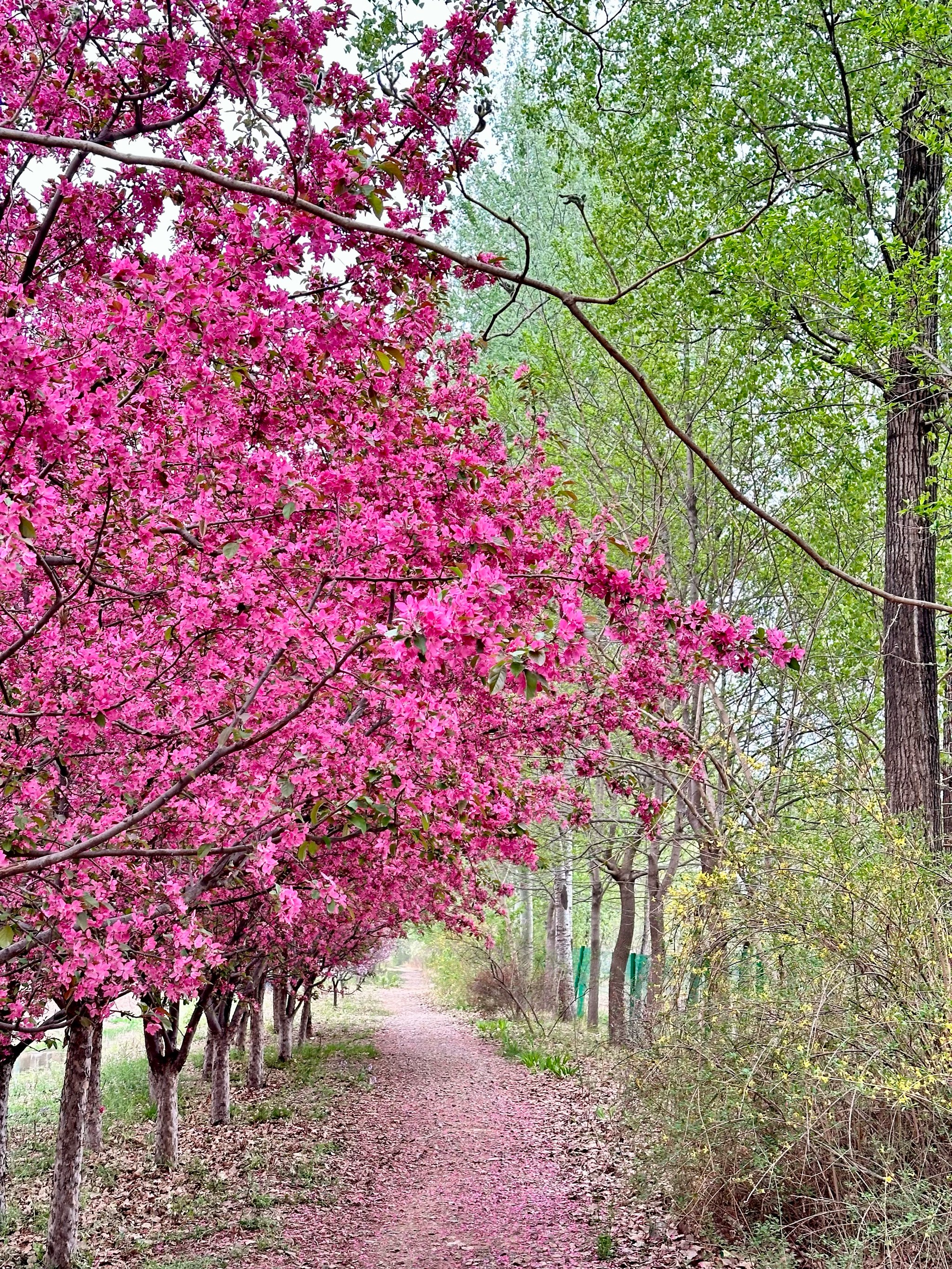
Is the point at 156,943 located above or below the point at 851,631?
below

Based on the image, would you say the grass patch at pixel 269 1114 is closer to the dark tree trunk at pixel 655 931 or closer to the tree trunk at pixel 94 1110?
the tree trunk at pixel 94 1110

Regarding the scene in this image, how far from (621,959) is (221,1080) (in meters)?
6.71

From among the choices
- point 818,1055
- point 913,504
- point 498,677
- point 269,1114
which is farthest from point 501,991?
point 498,677

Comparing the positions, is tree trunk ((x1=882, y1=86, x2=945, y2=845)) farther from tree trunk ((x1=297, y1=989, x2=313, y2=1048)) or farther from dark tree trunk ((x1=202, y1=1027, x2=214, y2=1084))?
tree trunk ((x1=297, y1=989, x2=313, y2=1048))

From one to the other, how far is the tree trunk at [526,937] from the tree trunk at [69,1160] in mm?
13404

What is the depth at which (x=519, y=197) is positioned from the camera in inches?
733

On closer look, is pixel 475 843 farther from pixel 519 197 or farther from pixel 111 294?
pixel 519 197

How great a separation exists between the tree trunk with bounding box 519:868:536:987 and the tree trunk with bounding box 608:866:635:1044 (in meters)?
4.43

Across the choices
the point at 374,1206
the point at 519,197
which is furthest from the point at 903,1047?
the point at 519,197

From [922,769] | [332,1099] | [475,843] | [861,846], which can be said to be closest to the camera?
[861,846]

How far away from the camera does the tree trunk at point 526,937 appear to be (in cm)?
Result: 2097

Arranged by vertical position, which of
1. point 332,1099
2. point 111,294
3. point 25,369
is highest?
point 111,294

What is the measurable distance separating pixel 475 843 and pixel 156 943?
7.33 ft

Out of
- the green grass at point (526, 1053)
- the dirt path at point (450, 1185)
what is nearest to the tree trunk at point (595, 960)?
the green grass at point (526, 1053)
